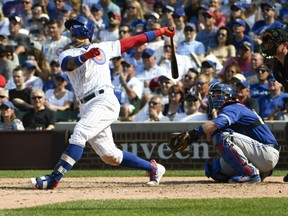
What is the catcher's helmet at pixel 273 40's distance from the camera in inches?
344

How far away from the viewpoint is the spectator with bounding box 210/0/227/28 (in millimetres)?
16312

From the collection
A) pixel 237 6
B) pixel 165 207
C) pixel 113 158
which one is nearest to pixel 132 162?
pixel 113 158

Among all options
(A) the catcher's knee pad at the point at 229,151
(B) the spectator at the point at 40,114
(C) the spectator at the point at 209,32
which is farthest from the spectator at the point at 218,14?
(A) the catcher's knee pad at the point at 229,151

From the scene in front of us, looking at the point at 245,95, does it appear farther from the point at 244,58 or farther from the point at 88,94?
the point at 88,94

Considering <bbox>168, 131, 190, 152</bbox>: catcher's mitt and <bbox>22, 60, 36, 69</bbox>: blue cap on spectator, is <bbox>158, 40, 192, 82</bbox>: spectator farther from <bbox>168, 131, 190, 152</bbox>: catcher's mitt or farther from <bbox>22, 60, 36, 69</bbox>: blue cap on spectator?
<bbox>168, 131, 190, 152</bbox>: catcher's mitt

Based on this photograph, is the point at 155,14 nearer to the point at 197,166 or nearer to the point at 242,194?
the point at 197,166

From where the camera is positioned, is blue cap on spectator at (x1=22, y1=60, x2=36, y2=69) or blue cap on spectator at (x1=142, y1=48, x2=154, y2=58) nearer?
blue cap on spectator at (x1=142, y1=48, x2=154, y2=58)

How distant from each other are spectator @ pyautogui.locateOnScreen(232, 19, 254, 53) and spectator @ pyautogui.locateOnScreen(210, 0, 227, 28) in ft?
2.54

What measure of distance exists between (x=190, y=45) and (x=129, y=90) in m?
1.69

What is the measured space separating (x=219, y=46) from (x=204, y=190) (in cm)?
695

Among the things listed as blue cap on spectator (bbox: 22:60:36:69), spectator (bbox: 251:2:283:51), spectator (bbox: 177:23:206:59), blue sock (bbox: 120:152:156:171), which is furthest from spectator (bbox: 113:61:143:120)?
blue sock (bbox: 120:152:156:171)

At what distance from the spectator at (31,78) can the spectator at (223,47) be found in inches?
127

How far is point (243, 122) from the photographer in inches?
380

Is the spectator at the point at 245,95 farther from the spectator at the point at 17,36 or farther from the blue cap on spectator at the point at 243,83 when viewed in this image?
the spectator at the point at 17,36
